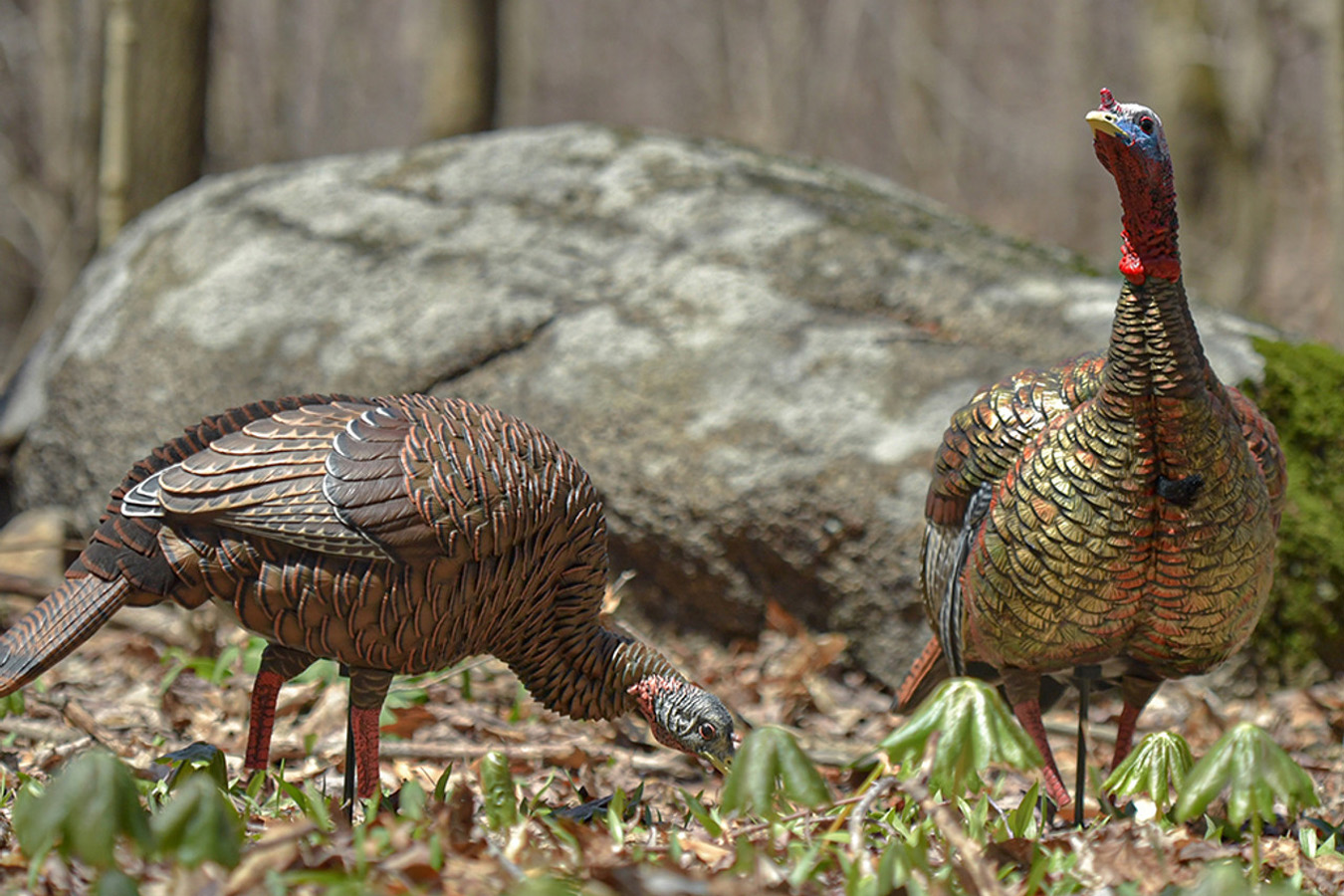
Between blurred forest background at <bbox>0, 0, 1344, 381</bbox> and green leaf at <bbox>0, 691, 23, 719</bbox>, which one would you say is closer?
green leaf at <bbox>0, 691, 23, 719</bbox>

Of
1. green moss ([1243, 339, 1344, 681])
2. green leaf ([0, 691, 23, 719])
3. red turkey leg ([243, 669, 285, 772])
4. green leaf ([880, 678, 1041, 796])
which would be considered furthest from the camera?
green moss ([1243, 339, 1344, 681])

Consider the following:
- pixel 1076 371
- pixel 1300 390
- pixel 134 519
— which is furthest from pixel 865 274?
pixel 134 519

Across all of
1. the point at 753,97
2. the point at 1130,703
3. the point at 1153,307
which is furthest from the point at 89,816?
the point at 753,97

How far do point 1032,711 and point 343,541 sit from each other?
1905 mm

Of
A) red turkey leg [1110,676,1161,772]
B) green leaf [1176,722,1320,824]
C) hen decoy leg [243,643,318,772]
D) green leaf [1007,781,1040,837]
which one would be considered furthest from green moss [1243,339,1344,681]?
hen decoy leg [243,643,318,772]

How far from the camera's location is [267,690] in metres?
3.37

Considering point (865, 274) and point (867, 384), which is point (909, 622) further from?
point (865, 274)

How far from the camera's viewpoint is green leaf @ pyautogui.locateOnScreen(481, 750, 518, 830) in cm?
291

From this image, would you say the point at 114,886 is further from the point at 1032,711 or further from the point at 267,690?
the point at 1032,711

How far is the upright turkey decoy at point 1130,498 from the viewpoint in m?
3.06

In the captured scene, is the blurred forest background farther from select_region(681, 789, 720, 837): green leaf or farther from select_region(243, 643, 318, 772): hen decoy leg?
select_region(243, 643, 318, 772): hen decoy leg

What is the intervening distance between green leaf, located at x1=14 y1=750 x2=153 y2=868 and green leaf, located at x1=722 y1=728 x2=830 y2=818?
1006 mm

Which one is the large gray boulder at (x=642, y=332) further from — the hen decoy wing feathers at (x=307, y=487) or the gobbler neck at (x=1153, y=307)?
the hen decoy wing feathers at (x=307, y=487)

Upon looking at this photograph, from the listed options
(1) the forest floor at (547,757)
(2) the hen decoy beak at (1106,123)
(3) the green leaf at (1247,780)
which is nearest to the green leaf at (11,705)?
(1) the forest floor at (547,757)
